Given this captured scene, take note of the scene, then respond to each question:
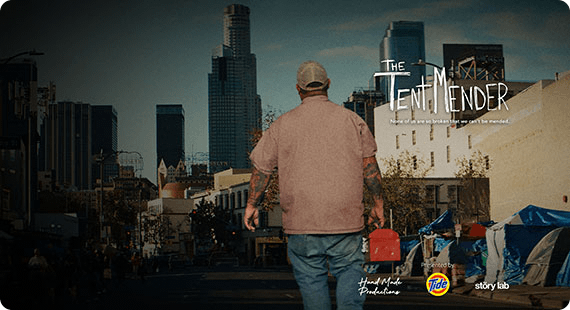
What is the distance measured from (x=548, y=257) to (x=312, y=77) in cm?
1772

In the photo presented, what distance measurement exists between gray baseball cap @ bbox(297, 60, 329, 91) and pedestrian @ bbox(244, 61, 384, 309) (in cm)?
14

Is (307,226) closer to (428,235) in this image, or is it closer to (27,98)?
(27,98)

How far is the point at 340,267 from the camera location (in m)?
5.68

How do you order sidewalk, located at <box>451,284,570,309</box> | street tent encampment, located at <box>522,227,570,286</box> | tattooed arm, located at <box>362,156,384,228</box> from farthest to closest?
street tent encampment, located at <box>522,227,570,286</box>, sidewalk, located at <box>451,284,570,309</box>, tattooed arm, located at <box>362,156,384,228</box>

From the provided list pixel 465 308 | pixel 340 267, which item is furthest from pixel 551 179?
pixel 340 267

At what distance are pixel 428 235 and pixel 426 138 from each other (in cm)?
3914

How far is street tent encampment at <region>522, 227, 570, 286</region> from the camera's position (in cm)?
2152

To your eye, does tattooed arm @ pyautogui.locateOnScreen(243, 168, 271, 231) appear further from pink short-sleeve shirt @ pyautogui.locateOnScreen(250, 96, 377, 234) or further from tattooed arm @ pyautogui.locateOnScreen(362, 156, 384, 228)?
tattooed arm @ pyautogui.locateOnScreen(362, 156, 384, 228)

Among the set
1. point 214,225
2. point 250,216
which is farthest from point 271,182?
point 214,225

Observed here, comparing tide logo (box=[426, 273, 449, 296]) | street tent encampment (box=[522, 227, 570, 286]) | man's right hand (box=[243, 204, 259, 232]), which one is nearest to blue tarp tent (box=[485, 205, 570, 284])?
street tent encampment (box=[522, 227, 570, 286])

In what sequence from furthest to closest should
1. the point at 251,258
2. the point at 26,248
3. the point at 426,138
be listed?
1. the point at 251,258
2. the point at 426,138
3. the point at 26,248

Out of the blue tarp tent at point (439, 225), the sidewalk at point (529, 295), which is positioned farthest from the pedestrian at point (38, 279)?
the blue tarp tent at point (439, 225)

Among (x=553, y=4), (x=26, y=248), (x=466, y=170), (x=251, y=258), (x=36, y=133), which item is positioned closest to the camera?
(x=26, y=248)

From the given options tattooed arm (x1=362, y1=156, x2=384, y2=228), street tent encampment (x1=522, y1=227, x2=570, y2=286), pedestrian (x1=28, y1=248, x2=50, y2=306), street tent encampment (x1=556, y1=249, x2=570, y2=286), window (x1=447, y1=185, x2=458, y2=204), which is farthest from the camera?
window (x1=447, y1=185, x2=458, y2=204)
